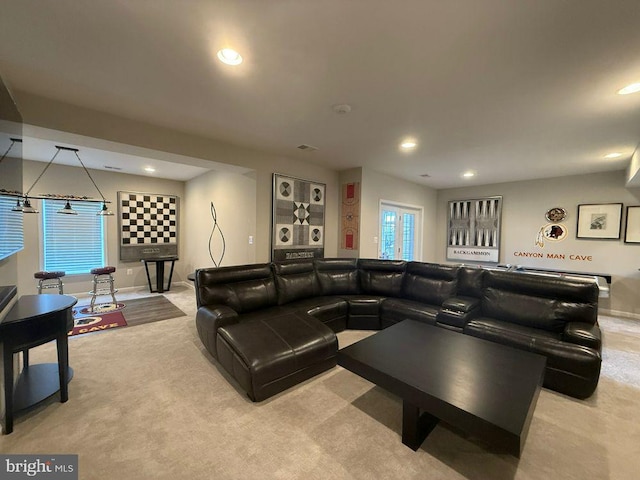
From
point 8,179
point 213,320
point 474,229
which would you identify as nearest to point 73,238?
point 8,179

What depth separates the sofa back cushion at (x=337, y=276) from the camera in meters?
3.98

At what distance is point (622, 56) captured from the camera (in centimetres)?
166

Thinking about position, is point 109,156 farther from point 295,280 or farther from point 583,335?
point 583,335

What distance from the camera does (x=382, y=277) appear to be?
406 cm

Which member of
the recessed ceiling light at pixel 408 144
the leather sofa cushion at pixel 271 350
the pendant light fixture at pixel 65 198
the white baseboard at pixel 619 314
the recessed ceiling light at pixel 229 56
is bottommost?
the white baseboard at pixel 619 314

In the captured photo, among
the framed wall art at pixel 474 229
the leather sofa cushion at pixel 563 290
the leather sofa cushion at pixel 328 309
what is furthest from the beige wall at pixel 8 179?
the framed wall art at pixel 474 229

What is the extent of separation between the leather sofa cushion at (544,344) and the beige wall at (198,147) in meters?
2.92

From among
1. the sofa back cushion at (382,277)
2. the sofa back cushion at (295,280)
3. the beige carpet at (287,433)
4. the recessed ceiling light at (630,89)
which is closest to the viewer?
the beige carpet at (287,433)

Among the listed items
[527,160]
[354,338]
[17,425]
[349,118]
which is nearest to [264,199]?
[349,118]

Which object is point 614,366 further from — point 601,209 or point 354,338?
point 601,209

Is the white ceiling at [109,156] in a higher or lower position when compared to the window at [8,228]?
higher

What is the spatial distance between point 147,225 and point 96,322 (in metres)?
2.86

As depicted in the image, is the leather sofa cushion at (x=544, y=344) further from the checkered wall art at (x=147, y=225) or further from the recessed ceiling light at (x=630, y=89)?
the checkered wall art at (x=147, y=225)

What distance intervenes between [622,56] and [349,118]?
1952 millimetres
